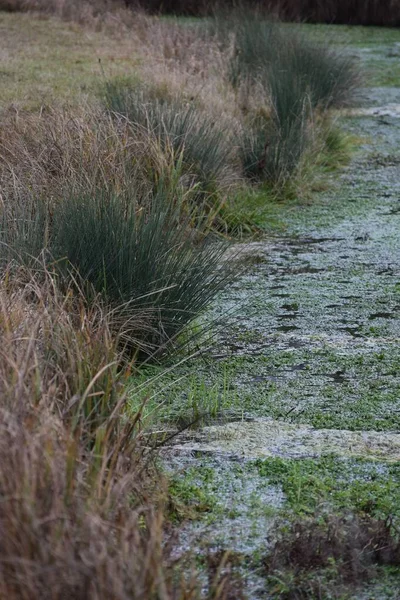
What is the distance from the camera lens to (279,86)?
568 cm

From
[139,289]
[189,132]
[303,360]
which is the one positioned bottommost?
[303,360]

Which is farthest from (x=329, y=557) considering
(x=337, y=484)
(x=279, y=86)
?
(x=279, y=86)

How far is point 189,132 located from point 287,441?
2234 mm

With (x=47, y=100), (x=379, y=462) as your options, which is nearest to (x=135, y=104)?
(x=47, y=100)

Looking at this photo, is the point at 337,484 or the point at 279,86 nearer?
the point at 337,484

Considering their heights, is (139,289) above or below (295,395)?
above

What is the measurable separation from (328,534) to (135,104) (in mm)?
2948

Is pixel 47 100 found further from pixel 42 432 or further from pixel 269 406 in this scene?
pixel 42 432

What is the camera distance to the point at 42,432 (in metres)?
1.63

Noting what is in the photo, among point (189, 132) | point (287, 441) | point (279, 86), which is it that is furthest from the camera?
point (279, 86)

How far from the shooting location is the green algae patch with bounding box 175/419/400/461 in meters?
2.50

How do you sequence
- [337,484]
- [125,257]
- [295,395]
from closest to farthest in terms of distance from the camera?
[337,484], [295,395], [125,257]

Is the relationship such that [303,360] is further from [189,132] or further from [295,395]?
[189,132]

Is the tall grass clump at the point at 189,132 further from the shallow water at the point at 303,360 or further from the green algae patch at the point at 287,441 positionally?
the green algae patch at the point at 287,441
